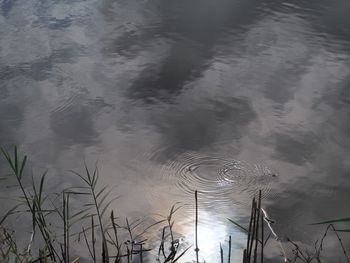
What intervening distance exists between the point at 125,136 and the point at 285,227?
4.04 feet

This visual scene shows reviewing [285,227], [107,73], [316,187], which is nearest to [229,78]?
[107,73]

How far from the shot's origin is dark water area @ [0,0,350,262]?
2830 mm

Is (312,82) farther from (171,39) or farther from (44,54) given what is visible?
(44,54)

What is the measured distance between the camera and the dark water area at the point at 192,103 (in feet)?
9.29

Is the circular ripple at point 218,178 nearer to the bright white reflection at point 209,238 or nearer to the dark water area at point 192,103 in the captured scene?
the dark water area at point 192,103

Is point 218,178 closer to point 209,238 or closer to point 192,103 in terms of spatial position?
point 209,238

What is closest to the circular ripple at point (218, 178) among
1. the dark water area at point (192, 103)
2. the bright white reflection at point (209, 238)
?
the dark water area at point (192, 103)

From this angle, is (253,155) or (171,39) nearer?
(253,155)

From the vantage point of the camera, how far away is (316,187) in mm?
2855

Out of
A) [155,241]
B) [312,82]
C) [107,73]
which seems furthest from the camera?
[107,73]

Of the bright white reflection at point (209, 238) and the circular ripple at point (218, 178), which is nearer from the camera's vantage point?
the bright white reflection at point (209, 238)

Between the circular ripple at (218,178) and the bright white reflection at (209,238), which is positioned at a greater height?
the circular ripple at (218,178)

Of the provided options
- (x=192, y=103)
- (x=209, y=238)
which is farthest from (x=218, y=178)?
(x=192, y=103)

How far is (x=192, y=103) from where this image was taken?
3672 millimetres
